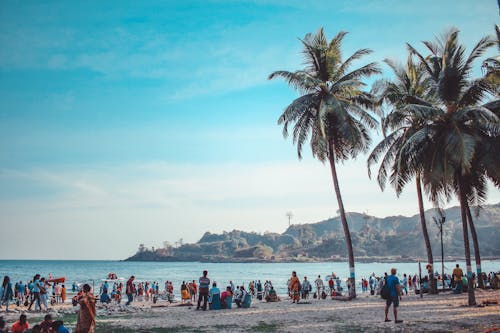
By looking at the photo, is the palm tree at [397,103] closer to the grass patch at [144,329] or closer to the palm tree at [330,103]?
the palm tree at [330,103]

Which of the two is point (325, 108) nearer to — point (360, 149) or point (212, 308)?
point (360, 149)

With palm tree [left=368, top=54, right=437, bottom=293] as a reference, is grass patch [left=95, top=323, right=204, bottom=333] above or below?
below

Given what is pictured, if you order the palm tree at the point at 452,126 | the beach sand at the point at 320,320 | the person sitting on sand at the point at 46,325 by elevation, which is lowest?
the beach sand at the point at 320,320

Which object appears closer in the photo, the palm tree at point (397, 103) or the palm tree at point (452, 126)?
the palm tree at point (452, 126)

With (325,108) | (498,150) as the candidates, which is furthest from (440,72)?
(325,108)

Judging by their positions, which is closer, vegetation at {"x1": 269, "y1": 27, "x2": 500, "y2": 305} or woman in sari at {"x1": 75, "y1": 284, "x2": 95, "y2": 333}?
woman in sari at {"x1": 75, "y1": 284, "x2": 95, "y2": 333}

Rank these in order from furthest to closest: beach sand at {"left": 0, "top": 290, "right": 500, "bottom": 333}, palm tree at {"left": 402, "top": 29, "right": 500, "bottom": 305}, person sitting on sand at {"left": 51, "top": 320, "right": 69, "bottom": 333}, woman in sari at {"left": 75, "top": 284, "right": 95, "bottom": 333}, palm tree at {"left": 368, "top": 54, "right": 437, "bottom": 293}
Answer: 1. palm tree at {"left": 368, "top": 54, "right": 437, "bottom": 293}
2. palm tree at {"left": 402, "top": 29, "right": 500, "bottom": 305}
3. beach sand at {"left": 0, "top": 290, "right": 500, "bottom": 333}
4. woman in sari at {"left": 75, "top": 284, "right": 95, "bottom": 333}
5. person sitting on sand at {"left": 51, "top": 320, "right": 69, "bottom": 333}

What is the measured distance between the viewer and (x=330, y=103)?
2533 centimetres

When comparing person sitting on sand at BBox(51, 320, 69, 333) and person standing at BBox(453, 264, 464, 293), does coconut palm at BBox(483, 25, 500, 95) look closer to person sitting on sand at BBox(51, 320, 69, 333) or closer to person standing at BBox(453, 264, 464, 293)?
person standing at BBox(453, 264, 464, 293)

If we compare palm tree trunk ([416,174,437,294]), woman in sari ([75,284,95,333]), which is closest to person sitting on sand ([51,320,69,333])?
woman in sari ([75,284,95,333])

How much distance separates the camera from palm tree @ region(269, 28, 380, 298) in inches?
1009

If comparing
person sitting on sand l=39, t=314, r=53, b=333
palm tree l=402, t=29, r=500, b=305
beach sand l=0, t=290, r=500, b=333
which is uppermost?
palm tree l=402, t=29, r=500, b=305

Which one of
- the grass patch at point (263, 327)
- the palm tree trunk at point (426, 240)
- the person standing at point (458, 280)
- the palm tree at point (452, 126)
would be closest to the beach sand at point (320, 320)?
the grass patch at point (263, 327)

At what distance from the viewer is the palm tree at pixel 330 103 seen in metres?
25.6
